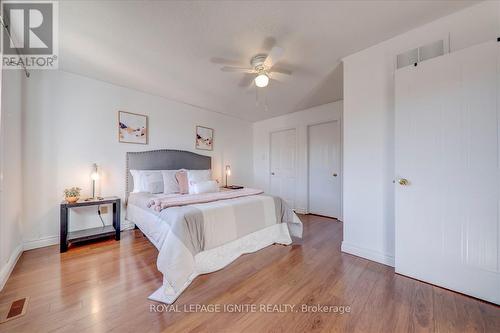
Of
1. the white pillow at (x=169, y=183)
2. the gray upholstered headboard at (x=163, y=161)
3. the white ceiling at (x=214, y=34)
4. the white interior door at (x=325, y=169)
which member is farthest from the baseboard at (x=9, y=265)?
the white interior door at (x=325, y=169)

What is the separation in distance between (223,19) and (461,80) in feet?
6.91

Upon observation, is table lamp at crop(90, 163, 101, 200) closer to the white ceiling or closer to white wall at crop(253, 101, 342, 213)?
the white ceiling

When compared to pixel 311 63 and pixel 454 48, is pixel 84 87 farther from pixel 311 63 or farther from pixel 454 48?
pixel 454 48

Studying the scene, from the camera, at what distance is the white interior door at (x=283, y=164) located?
4.67 metres

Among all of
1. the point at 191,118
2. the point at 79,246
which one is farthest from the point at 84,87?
the point at 79,246

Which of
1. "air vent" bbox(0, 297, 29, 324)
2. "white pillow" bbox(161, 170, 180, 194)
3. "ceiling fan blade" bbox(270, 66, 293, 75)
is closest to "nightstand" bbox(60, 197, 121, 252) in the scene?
"white pillow" bbox(161, 170, 180, 194)

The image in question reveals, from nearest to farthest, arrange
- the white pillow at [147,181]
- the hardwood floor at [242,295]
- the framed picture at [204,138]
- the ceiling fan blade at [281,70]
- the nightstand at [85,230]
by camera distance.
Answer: the hardwood floor at [242,295]
the nightstand at [85,230]
the ceiling fan blade at [281,70]
the white pillow at [147,181]
the framed picture at [204,138]

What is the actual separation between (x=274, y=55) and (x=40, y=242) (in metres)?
3.66

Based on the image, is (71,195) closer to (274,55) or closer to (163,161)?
(163,161)

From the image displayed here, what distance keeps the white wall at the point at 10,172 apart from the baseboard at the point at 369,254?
339 cm

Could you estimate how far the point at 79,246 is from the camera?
2547 mm

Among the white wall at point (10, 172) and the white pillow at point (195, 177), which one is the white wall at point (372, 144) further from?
the white wall at point (10, 172)

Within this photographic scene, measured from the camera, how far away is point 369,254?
2242 millimetres

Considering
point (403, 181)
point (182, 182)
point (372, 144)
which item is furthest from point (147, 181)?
point (403, 181)
